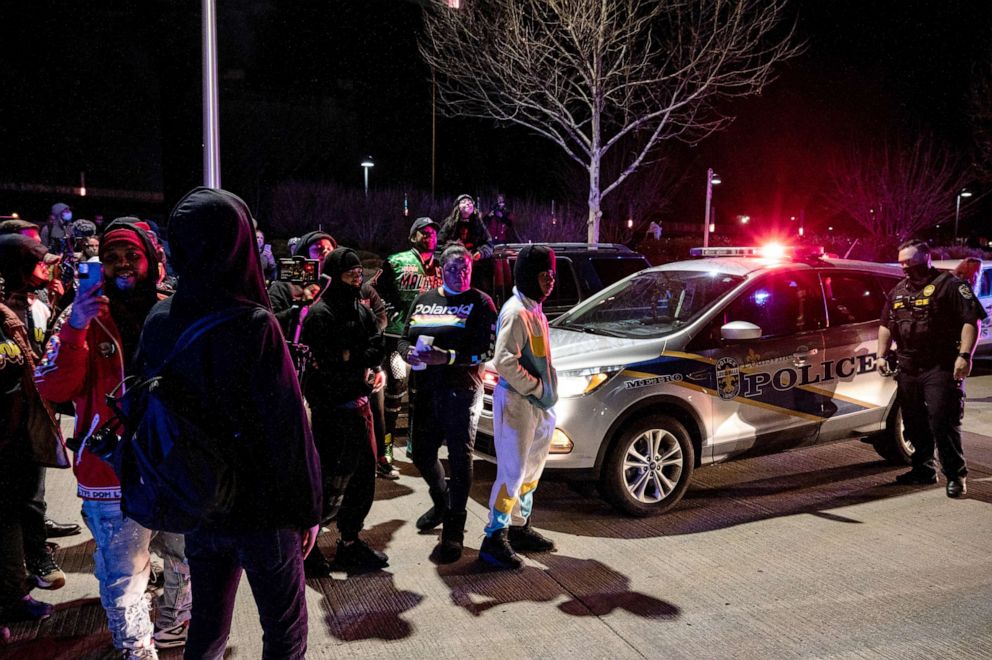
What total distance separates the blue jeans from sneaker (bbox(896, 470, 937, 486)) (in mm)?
5476

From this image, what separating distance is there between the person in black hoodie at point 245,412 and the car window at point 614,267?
6.19 m

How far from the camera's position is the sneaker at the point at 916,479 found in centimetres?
597

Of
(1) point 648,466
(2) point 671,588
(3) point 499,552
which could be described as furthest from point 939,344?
(3) point 499,552

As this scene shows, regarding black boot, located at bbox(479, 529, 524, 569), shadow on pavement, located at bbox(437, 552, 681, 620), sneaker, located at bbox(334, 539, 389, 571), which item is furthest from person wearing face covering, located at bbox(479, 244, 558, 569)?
sneaker, located at bbox(334, 539, 389, 571)

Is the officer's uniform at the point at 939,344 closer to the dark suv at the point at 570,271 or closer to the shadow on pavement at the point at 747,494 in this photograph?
the shadow on pavement at the point at 747,494

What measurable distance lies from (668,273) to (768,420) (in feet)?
4.86

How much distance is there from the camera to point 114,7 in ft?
103

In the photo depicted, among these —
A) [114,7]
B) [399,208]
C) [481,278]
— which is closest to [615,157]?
[399,208]

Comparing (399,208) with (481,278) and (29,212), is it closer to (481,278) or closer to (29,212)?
(29,212)

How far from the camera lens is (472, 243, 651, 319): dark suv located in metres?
7.71

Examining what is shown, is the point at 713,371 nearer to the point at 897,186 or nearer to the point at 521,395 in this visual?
the point at 521,395

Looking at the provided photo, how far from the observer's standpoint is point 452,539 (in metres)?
4.47

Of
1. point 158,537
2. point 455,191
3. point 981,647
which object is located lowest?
point 981,647

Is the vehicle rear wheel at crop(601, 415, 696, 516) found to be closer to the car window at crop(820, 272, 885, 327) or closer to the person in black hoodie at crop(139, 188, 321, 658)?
the car window at crop(820, 272, 885, 327)
